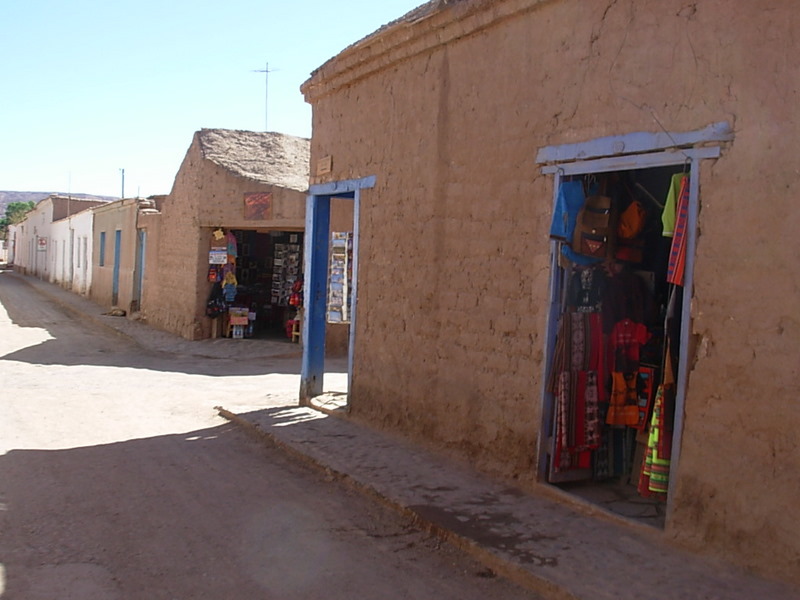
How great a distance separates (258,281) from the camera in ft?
58.1

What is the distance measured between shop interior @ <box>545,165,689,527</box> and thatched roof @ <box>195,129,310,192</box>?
31.8 ft

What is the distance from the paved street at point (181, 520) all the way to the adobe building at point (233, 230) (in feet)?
20.2

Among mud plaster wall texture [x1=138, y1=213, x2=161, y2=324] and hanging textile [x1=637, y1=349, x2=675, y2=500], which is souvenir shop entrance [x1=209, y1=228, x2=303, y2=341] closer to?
mud plaster wall texture [x1=138, y1=213, x2=161, y2=324]

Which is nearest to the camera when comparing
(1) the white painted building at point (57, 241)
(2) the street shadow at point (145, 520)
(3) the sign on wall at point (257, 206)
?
(2) the street shadow at point (145, 520)

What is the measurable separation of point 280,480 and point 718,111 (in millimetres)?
4158

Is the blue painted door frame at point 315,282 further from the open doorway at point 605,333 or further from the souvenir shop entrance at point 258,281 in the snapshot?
the souvenir shop entrance at point 258,281

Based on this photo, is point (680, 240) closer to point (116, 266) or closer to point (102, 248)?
point (116, 266)

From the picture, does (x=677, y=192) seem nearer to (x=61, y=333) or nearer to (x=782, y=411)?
(x=782, y=411)

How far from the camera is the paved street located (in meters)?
4.41

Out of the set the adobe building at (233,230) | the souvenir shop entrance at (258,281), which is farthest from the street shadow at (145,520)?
the souvenir shop entrance at (258,281)

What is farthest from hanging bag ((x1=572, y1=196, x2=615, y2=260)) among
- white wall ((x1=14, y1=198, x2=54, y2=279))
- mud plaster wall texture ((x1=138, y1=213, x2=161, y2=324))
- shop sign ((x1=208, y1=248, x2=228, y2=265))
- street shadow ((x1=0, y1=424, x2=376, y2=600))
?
white wall ((x1=14, y1=198, x2=54, y2=279))

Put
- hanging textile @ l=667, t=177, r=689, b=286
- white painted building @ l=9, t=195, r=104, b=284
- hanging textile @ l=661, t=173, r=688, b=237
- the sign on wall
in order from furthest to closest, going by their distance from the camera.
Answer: white painted building @ l=9, t=195, r=104, b=284
the sign on wall
hanging textile @ l=661, t=173, r=688, b=237
hanging textile @ l=667, t=177, r=689, b=286

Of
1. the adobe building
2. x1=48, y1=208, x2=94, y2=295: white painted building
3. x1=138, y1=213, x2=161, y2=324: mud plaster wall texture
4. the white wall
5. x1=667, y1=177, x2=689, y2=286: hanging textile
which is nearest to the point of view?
x1=667, y1=177, x2=689, y2=286: hanging textile

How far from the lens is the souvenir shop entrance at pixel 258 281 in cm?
1628
